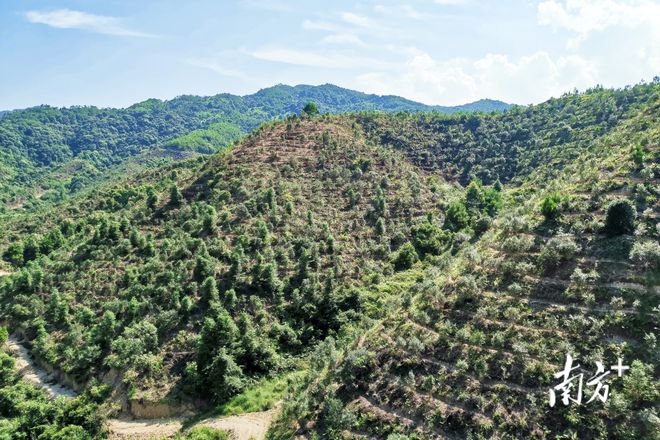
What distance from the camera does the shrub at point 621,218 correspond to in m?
37.3

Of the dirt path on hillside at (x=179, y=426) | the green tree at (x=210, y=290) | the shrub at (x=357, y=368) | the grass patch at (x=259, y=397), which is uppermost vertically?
the green tree at (x=210, y=290)

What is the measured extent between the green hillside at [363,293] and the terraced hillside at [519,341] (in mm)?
144

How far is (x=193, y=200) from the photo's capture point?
7525cm

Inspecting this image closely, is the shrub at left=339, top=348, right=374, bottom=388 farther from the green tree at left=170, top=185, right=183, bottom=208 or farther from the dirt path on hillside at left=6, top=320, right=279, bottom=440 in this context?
the green tree at left=170, top=185, right=183, bottom=208

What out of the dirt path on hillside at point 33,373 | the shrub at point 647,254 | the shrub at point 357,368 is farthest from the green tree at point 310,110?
the shrub at point 647,254

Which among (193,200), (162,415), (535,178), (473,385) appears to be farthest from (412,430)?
(535,178)

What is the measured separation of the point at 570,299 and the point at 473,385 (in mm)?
11415

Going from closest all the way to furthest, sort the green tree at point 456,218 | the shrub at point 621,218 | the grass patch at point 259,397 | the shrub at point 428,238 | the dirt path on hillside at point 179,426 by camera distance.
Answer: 1. the dirt path on hillside at point 179,426
2. the shrub at point 621,218
3. the grass patch at point 259,397
4. the shrub at point 428,238
5. the green tree at point 456,218

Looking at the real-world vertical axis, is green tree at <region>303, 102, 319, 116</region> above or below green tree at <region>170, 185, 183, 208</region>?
above

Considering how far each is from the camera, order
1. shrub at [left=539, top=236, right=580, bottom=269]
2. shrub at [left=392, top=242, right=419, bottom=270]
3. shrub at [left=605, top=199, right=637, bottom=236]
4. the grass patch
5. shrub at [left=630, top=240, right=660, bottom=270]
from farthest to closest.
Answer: shrub at [left=392, top=242, right=419, bottom=270] < the grass patch < shrub at [left=539, top=236, right=580, bottom=269] < shrub at [left=605, top=199, right=637, bottom=236] < shrub at [left=630, top=240, right=660, bottom=270]

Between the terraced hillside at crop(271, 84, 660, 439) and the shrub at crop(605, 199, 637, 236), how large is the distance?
28 cm

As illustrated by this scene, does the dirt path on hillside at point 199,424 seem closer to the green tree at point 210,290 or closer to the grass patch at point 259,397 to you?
the grass patch at point 259,397

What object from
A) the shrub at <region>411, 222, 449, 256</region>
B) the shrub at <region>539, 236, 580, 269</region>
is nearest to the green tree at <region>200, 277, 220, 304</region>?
the shrub at <region>411, 222, 449, 256</region>

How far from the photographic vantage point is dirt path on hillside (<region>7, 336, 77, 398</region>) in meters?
45.5
